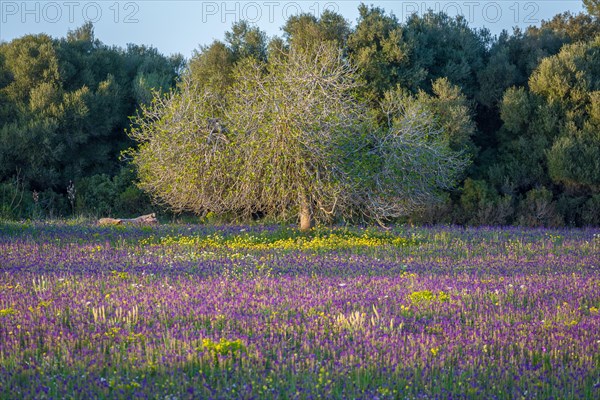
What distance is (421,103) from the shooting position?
26.0 meters

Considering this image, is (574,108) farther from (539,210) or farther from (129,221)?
(129,221)

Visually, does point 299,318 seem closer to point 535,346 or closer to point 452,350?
point 452,350

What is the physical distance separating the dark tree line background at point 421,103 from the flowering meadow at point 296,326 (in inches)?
534

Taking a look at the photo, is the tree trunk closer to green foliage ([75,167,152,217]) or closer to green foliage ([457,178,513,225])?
green foliage ([457,178,513,225])

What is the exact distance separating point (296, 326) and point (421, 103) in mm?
19638

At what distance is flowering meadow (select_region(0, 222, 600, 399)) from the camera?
562 centimetres

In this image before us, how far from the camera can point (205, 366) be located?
604 centimetres

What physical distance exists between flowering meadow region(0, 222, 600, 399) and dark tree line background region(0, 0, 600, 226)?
13573mm

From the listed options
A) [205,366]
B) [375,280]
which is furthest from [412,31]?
[205,366]

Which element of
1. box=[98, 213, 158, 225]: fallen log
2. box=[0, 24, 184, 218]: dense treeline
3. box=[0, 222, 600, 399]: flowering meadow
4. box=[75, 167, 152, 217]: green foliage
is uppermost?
box=[0, 24, 184, 218]: dense treeline

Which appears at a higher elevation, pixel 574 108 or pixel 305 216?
pixel 574 108

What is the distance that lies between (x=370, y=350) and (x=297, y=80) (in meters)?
11.7

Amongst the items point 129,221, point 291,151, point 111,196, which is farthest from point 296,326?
point 111,196

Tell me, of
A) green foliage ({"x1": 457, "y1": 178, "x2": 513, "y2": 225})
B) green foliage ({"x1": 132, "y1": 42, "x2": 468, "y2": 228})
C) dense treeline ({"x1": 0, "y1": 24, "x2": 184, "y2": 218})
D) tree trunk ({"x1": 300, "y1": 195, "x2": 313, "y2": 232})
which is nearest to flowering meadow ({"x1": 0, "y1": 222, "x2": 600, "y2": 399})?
green foliage ({"x1": 132, "y1": 42, "x2": 468, "y2": 228})
